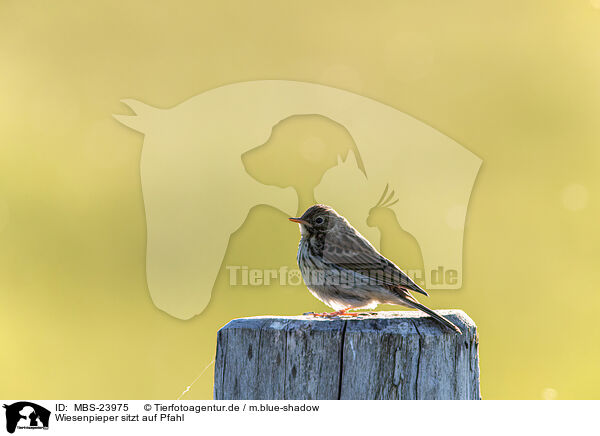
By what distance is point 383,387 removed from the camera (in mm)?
3178

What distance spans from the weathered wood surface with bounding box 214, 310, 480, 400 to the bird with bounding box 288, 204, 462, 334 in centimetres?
104

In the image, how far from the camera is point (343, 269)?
5.26 m

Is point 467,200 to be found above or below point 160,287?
above

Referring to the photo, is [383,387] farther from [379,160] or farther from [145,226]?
[145,226]

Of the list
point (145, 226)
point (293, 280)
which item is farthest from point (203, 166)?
point (293, 280)

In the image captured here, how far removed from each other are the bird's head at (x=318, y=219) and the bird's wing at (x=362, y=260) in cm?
19

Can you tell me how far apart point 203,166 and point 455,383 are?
6.30 meters

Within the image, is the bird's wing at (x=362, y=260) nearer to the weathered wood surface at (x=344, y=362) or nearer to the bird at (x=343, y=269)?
the bird at (x=343, y=269)

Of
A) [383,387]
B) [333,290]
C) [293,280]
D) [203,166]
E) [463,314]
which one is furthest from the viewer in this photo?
[203,166]

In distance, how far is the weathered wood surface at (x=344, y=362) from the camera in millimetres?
3191
